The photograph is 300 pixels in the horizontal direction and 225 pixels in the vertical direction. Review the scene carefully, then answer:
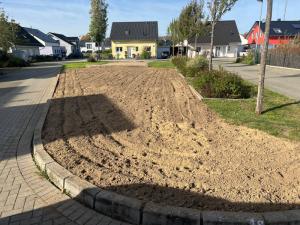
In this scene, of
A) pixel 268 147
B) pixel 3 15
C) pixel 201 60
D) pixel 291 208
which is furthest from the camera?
pixel 3 15

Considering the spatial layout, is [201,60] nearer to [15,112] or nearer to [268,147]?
[15,112]

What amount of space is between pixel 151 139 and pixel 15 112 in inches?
212

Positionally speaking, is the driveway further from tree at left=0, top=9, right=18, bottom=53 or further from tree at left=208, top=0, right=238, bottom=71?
tree at left=0, top=9, right=18, bottom=53

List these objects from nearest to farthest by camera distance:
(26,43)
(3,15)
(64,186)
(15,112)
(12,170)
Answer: (64,186) → (12,170) → (15,112) → (3,15) → (26,43)

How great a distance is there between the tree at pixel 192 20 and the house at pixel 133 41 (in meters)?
28.9

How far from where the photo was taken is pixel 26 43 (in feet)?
166

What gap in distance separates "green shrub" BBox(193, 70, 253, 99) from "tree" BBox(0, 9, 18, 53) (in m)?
26.4

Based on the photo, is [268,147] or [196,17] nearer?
[268,147]

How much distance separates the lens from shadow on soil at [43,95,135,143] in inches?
255

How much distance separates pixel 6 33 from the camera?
103 feet

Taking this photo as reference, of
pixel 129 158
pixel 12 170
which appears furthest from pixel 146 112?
pixel 12 170

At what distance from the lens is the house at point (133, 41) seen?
185 feet

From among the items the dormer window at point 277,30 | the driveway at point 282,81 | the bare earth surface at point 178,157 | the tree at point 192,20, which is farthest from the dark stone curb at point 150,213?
the dormer window at point 277,30

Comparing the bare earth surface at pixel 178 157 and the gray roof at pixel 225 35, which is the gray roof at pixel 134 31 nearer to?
the gray roof at pixel 225 35
